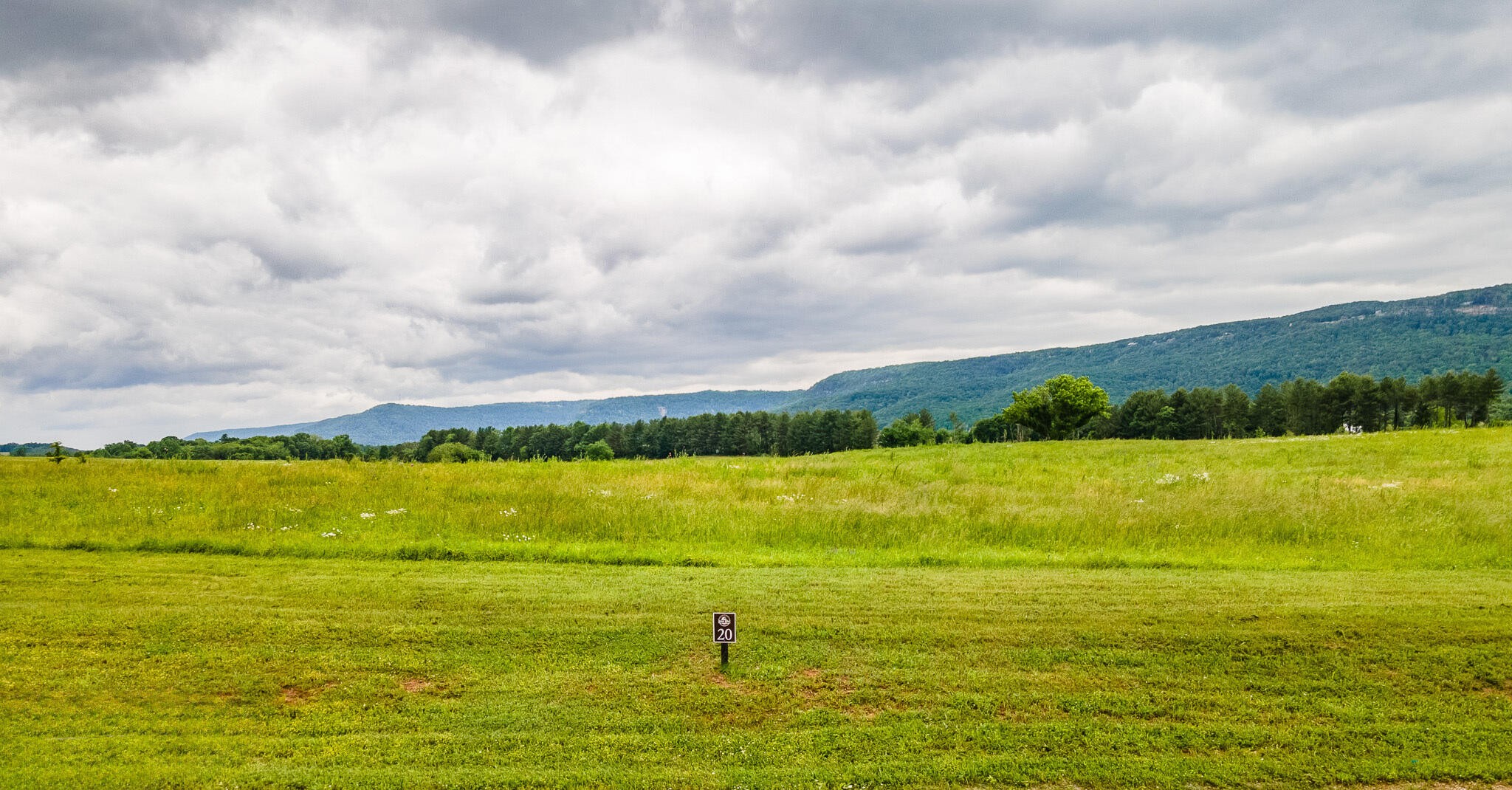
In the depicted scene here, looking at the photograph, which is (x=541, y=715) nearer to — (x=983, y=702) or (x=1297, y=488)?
(x=983, y=702)

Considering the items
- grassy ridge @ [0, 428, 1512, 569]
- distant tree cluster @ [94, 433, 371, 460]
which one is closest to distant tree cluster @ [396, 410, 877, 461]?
distant tree cluster @ [94, 433, 371, 460]

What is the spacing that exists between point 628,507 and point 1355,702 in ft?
45.7

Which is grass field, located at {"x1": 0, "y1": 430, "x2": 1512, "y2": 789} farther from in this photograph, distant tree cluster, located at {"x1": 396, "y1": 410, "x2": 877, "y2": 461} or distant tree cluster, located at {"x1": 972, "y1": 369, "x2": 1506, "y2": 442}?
distant tree cluster, located at {"x1": 396, "y1": 410, "x2": 877, "y2": 461}

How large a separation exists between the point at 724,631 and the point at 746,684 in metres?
0.61

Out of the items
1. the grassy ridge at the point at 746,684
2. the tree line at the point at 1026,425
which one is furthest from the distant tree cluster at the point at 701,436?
the grassy ridge at the point at 746,684

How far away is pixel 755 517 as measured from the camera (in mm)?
17453

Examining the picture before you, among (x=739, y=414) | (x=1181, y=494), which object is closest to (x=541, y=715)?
(x=1181, y=494)

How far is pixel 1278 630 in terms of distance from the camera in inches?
364

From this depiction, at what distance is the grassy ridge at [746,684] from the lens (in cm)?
629

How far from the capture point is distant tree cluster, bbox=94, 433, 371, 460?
221 ft

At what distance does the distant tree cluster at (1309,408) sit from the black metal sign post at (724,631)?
274 ft

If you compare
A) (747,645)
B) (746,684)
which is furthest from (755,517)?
(746,684)

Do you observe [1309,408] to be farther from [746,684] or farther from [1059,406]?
[746,684]

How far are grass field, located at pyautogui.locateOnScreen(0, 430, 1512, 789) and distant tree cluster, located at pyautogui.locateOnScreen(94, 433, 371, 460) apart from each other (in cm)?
5411
